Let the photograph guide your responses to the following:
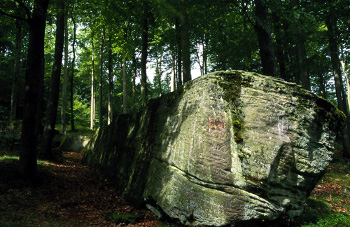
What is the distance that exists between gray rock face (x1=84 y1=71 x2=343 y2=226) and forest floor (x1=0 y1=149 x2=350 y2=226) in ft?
3.25

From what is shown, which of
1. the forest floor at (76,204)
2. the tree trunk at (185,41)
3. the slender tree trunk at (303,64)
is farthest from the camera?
the slender tree trunk at (303,64)

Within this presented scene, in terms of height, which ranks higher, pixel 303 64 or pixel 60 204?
pixel 303 64

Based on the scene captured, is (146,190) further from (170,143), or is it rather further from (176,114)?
(176,114)

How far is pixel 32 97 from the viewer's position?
25.5 feet

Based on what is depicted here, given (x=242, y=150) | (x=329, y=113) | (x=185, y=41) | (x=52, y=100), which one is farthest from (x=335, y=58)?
(x=52, y=100)

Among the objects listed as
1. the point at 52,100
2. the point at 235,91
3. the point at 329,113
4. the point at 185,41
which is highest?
the point at 185,41

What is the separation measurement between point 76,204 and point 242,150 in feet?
18.3

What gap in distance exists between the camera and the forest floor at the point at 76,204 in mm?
5863

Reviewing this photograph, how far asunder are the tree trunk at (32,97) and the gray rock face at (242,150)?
4.59m

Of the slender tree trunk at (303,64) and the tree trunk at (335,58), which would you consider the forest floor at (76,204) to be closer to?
the slender tree trunk at (303,64)

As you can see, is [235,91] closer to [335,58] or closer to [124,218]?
[124,218]

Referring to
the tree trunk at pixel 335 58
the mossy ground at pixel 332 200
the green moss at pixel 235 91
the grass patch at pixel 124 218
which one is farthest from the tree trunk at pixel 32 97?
the tree trunk at pixel 335 58

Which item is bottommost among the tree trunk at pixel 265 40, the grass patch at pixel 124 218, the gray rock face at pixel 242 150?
the grass patch at pixel 124 218

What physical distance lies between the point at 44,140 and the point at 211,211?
10424 mm
